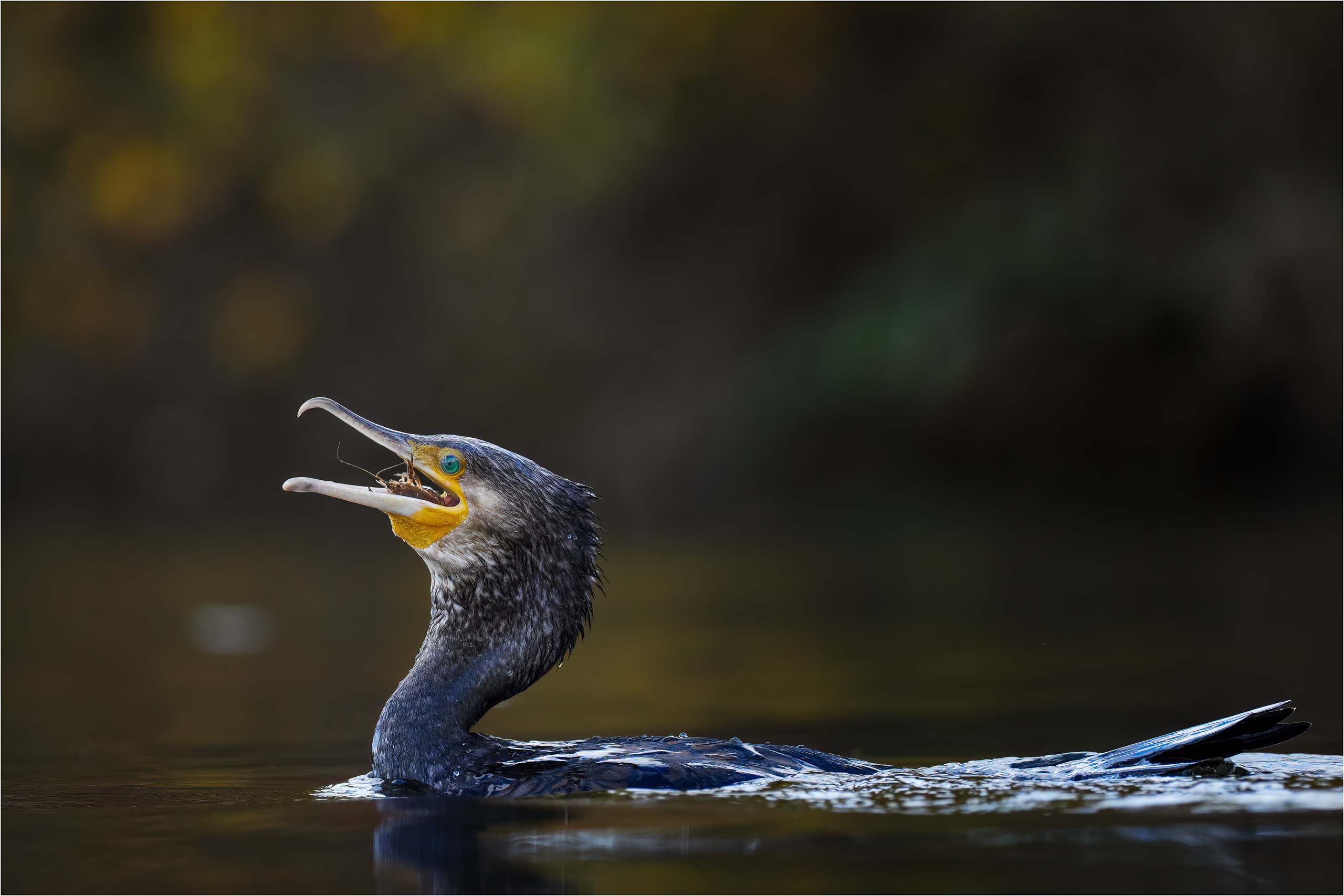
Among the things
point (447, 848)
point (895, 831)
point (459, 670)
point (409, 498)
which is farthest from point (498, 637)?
point (895, 831)

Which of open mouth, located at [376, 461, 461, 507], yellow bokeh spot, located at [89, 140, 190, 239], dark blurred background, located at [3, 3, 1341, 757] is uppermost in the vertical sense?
yellow bokeh spot, located at [89, 140, 190, 239]

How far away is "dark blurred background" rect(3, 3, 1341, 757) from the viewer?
34.2 feet

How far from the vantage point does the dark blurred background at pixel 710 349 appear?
10.4 m

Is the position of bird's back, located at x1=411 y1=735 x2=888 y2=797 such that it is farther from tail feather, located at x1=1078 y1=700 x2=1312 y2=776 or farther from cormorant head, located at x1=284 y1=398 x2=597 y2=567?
tail feather, located at x1=1078 y1=700 x2=1312 y2=776

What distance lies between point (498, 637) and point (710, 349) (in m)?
24.6

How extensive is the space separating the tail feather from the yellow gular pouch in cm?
241

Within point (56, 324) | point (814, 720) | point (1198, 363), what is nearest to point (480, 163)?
point (56, 324)

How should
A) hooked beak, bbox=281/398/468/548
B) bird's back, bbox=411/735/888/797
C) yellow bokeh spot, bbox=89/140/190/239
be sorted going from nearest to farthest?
bird's back, bbox=411/735/888/797
hooked beak, bbox=281/398/468/548
yellow bokeh spot, bbox=89/140/190/239

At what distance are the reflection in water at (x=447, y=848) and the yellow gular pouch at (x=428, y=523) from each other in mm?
971

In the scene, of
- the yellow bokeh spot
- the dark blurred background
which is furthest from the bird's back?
the yellow bokeh spot

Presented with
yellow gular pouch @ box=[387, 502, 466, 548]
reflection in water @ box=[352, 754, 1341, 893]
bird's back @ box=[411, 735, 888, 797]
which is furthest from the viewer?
yellow gular pouch @ box=[387, 502, 466, 548]

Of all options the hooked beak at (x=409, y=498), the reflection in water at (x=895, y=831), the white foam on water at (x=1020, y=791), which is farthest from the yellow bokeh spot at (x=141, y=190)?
the reflection in water at (x=895, y=831)

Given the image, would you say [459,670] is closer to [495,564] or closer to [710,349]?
[495,564]

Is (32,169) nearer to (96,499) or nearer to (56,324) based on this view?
(56,324)
